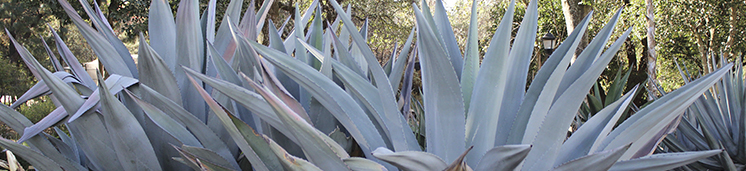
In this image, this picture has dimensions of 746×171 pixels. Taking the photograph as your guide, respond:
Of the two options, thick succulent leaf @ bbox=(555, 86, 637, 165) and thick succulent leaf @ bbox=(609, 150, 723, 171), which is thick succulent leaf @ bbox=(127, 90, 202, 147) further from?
thick succulent leaf @ bbox=(609, 150, 723, 171)

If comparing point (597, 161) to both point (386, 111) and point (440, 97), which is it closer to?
point (440, 97)

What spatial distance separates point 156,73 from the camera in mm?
1071

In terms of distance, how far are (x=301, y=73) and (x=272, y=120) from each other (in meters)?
0.12

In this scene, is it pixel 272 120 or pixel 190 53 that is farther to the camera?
pixel 190 53

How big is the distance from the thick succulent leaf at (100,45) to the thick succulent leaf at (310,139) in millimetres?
624

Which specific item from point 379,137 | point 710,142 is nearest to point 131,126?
point 379,137

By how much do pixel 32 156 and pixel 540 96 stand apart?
1.16 metres

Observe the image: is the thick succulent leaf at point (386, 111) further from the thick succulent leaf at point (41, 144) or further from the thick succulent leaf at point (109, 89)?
the thick succulent leaf at point (41, 144)

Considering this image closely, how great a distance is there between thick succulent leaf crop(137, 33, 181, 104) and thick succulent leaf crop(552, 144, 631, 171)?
0.89 metres

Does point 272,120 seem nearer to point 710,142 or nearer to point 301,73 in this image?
point 301,73

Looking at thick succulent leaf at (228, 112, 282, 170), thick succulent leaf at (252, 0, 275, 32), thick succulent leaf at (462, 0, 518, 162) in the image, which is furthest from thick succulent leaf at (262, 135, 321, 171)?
thick succulent leaf at (252, 0, 275, 32)

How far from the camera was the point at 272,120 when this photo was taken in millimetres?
908

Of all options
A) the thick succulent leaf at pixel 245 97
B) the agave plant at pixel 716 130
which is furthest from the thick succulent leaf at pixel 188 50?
the agave plant at pixel 716 130

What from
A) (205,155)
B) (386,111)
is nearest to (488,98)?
(386,111)
